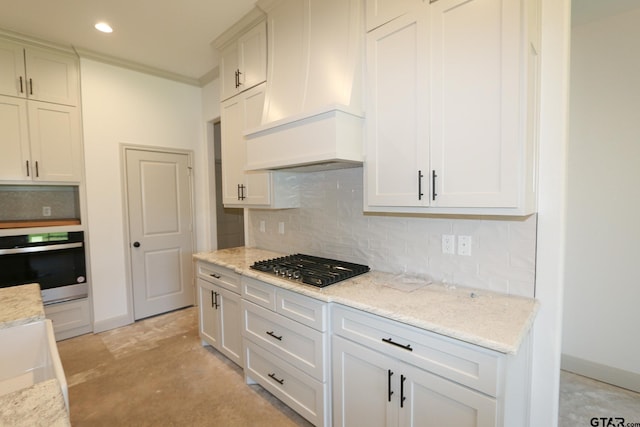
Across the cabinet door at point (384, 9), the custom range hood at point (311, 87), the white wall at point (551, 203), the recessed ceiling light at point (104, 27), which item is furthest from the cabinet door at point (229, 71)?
the white wall at point (551, 203)

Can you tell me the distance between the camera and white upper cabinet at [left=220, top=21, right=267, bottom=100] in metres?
2.60

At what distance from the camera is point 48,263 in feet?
10.1

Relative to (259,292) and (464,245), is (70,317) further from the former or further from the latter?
(464,245)

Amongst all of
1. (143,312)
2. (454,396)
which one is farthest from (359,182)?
(143,312)

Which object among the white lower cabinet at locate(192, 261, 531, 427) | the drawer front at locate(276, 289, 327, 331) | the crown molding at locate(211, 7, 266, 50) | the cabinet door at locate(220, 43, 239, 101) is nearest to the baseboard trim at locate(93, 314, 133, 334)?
the white lower cabinet at locate(192, 261, 531, 427)

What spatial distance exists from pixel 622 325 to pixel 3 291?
162 inches

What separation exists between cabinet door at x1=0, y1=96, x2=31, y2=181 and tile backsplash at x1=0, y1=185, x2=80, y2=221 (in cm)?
36

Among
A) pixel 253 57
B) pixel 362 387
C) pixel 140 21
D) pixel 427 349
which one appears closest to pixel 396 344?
pixel 427 349

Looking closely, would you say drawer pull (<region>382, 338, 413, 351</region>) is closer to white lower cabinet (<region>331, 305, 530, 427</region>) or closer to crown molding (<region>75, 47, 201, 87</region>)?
white lower cabinet (<region>331, 305, 530, 427</region>)

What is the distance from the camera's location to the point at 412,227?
2.09 meters

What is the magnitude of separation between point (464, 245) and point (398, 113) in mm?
888

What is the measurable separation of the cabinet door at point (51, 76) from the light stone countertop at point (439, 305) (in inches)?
112

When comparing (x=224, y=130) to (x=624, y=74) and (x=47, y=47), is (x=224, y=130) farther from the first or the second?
(x=624, y=74)

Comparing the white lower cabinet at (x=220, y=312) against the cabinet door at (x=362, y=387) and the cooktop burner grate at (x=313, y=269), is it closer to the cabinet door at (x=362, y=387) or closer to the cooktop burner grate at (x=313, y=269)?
the cooktop burner grate at (x=313, y=269)
